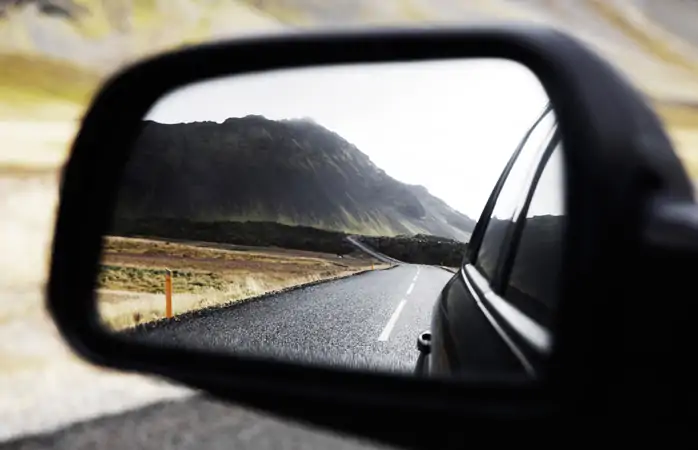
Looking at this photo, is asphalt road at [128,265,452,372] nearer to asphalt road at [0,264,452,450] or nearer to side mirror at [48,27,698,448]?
asphalt road at [0,264,452,450]

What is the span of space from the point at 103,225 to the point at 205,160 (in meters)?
3.92

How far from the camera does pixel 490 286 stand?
6.87ft

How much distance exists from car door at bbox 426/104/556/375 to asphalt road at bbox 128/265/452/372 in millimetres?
194

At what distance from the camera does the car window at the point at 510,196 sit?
6.43 feet

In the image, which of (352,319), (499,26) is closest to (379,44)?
(499,26)

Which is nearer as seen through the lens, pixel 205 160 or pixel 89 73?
pixel 205 160

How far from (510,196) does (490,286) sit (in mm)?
299

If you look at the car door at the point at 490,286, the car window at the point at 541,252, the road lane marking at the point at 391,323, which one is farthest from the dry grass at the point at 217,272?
the car window at the point at 541,252

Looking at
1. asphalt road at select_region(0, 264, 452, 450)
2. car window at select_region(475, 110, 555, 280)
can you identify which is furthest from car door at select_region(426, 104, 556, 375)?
asphalt road at select_region(0, 264, 452, 450)

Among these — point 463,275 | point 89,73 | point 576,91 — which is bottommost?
point 463,275

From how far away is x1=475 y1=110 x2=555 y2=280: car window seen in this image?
1.96 meters

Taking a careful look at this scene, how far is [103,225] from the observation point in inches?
78.8

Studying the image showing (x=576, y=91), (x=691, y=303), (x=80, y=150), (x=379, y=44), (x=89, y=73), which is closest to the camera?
(x=691, y=303)

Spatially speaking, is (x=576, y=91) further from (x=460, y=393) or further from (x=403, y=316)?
(x=403, y=316)
